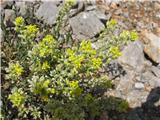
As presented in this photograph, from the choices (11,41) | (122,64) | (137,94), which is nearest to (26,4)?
(11,41)

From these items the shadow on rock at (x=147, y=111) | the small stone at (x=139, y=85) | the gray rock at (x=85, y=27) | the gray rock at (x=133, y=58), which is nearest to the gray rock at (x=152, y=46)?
the gray rock at (x=133, y=58)

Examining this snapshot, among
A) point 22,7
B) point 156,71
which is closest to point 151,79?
point 156,71

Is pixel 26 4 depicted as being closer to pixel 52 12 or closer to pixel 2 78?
pixel 52 12

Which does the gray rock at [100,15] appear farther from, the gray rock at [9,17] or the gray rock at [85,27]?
the gray rock at [9,17]

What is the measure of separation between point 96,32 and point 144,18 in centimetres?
100

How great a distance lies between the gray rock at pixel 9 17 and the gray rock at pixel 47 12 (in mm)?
338

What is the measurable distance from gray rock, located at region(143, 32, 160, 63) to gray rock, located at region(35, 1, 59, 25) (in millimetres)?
1356

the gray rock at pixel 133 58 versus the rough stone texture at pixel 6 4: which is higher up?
the rough stone texture at pixel 6 4

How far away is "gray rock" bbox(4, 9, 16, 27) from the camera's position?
5.67m

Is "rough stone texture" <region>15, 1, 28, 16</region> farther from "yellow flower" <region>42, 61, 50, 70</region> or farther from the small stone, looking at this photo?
the small stone

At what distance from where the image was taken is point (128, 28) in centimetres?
612

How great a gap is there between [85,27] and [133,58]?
32.4 inches

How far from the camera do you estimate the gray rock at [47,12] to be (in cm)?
584

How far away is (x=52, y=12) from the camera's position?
592cm
